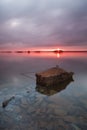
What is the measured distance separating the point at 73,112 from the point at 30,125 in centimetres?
705

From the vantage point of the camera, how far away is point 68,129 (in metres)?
15.4

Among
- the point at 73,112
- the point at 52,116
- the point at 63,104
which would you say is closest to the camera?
the point at 52,116

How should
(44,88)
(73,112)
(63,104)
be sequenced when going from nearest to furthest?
(73,112) < (63,104) < (44,88)

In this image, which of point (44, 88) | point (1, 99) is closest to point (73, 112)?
point (1, 99)

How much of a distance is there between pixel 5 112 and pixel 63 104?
9548 millimetres

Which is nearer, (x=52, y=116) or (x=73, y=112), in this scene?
(x=52, y=116)

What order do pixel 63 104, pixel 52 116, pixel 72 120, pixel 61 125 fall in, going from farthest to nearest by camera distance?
pixel 63 104 → pixel 52 116 → pixel 72 120 → pixel 61 125

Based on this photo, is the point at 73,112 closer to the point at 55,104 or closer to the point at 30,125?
the point at 55,104

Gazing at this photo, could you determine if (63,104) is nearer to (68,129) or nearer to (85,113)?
(85,113)

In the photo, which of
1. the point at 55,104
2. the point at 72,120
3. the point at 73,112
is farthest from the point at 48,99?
the point at 72,120

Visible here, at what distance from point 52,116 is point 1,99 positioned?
1034 centimetres

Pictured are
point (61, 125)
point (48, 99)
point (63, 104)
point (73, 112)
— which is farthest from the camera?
point (48, 99)

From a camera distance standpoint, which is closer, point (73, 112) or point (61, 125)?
point (61, 125)

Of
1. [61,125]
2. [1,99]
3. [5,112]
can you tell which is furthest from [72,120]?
[1,99]
